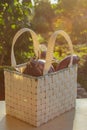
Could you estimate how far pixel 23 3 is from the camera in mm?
2615

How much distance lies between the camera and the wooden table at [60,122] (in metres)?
0.92

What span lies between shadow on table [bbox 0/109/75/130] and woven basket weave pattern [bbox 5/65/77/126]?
12 millimetres

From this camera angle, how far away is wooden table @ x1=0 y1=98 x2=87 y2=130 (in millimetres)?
917

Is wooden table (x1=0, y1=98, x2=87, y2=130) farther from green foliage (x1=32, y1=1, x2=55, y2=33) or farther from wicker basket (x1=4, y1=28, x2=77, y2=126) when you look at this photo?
green foliage (x1=32, y1=1, x2=55, y2=33)

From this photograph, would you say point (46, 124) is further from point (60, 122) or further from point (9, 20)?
point (9, 20)

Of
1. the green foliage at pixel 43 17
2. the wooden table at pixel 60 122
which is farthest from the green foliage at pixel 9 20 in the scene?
the green foliage at pixel 43 17

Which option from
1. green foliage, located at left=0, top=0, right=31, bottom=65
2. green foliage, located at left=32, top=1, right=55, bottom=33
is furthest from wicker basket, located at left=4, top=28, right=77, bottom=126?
green foliage, located at left=32, top=1, right=55, bottom=33

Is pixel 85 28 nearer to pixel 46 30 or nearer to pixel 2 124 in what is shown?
pixel 46 30

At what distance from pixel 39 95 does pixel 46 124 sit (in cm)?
10

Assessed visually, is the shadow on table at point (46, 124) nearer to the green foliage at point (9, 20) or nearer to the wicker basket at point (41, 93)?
the wicker basket at point (41, 93)

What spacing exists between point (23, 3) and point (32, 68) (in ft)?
5.82

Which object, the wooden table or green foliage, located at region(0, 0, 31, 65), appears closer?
the wooden table

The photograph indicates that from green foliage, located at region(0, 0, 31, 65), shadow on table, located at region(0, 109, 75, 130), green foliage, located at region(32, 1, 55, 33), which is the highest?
green foliage, located at region(32, 1, 55, 33)

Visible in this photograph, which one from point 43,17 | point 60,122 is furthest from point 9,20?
point 43,17
